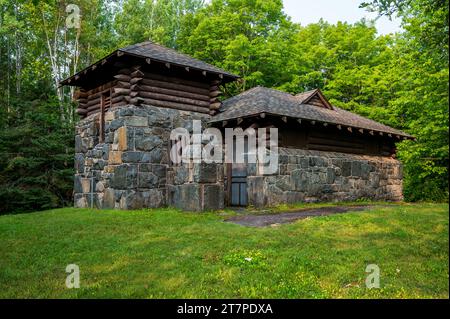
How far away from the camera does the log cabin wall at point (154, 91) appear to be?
13.6 metres

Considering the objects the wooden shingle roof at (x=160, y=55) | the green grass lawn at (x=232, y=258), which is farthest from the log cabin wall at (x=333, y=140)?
the green grass lawn at (x=232, y=258)

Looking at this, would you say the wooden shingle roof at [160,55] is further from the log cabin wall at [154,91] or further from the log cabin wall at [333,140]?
the log cabin wall at [333,140]

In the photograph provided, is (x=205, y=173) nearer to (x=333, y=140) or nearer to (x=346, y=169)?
(x=333, y=140)

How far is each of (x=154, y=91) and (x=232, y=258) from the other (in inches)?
372

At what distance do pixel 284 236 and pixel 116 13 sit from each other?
104 ft

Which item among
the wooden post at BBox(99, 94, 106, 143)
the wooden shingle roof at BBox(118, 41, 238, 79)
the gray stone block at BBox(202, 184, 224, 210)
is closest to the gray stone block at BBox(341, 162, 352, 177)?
the wooden shingle roof at BBox(118, 41, 238, 79)

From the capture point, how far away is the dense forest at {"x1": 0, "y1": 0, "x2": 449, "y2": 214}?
64.2 ft

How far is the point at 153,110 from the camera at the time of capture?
13953 millimetres

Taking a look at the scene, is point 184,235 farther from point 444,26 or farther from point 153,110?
point 153,110

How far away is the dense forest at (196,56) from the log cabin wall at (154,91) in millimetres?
5301

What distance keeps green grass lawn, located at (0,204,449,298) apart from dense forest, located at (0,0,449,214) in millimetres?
10977

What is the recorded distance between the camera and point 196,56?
27.4 m

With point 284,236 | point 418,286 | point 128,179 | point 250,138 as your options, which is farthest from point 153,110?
point 418,286

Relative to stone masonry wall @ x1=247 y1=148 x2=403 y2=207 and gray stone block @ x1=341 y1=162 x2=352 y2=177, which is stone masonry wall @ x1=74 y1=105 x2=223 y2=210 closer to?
stone masonry wall @ x1=247 y1=148 x2=403 y2=207
